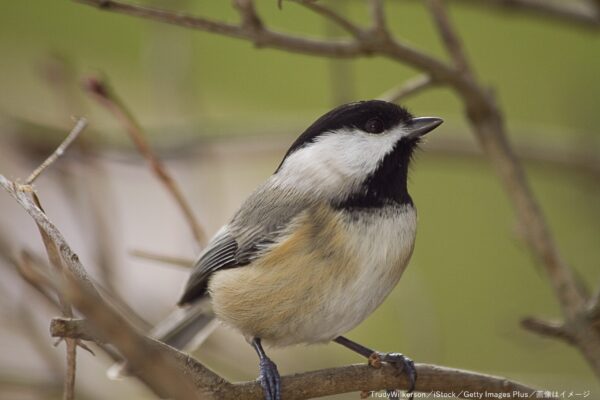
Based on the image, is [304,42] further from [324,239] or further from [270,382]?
[270,382]

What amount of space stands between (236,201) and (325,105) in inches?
23.8

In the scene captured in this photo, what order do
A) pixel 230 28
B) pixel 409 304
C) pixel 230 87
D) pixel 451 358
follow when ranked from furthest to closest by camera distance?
1. pixel 230 87
2. pixel 451 358
3. pixel 409 304
4. pixel 230 28

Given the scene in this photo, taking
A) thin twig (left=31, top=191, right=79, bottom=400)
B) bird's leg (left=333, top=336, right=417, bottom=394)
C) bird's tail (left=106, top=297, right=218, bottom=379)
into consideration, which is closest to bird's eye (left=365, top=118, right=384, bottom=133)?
bird's leg (left=333, top=336, right=417, bottom=394)

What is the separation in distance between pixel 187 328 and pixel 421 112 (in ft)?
5.60

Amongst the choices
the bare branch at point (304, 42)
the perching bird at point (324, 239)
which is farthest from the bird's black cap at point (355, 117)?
the bare branch at point (304, 42)

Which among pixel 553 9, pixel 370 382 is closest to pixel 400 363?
pixel 370 382

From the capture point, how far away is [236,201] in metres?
3.85

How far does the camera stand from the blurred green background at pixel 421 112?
2.76 meters

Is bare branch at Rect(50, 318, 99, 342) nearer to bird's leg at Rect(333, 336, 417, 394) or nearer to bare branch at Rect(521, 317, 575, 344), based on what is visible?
bird's leg at Rect(333, 336, 417, 394)

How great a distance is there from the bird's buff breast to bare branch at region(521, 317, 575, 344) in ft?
0.98

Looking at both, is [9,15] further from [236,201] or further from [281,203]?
[281,203]

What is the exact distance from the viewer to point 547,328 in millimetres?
1674

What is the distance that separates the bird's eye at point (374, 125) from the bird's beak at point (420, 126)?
0.21 feet

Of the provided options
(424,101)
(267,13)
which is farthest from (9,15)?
(424,101)
